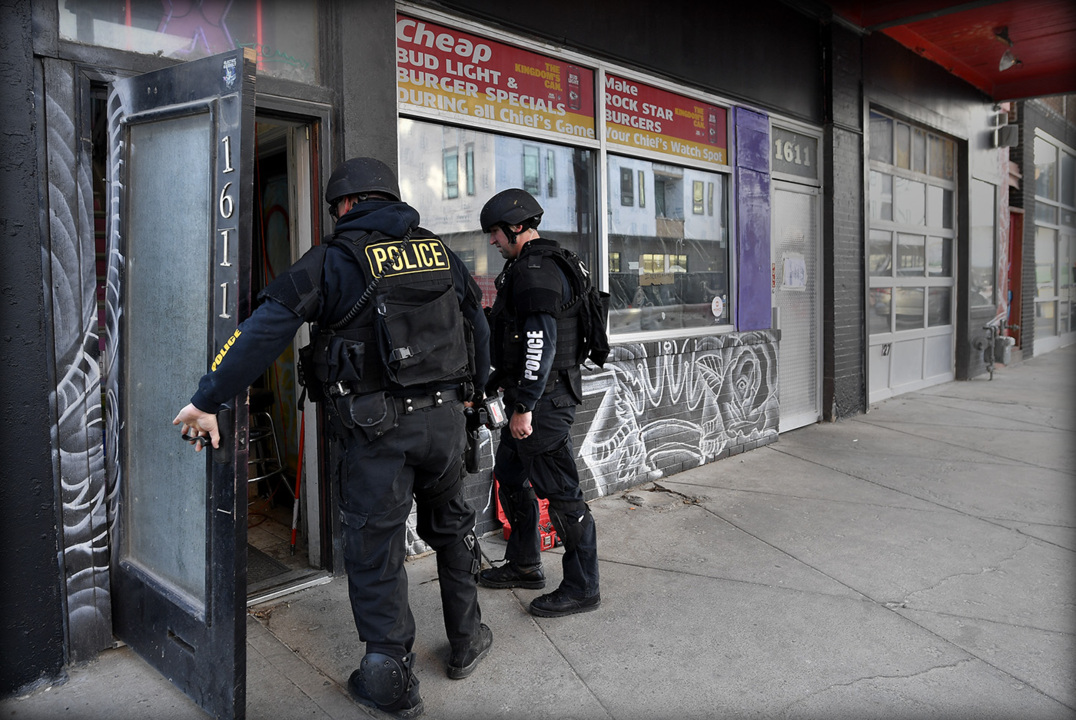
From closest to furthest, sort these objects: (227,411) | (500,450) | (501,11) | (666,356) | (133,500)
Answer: (227,411) < (133,500) < (500,450) < (501,11) < (666,356)

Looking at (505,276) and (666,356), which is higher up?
(505,276)

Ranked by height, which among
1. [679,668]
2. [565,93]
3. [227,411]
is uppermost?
[565,93]

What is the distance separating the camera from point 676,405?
20.4 feet

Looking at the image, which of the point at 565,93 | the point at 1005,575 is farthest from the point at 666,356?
the point at 1005,575

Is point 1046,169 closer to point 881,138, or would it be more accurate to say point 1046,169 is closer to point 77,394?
point 881,138

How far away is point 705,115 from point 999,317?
870 cm

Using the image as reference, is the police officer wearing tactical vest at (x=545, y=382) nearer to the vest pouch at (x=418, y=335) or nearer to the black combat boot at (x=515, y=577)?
the black combat boot at (x=515, y=577)

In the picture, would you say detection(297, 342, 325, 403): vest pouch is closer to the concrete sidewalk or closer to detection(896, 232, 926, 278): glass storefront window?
the concrete sidewalk

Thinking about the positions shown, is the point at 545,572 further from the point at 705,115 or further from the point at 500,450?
the point at 705,115

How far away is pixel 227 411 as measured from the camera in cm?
263

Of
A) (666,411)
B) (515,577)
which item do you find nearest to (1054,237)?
(666,411)

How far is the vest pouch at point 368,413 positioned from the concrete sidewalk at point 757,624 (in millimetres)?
1060

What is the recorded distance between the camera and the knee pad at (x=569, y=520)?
144 inches

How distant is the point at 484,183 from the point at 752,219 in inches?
126
